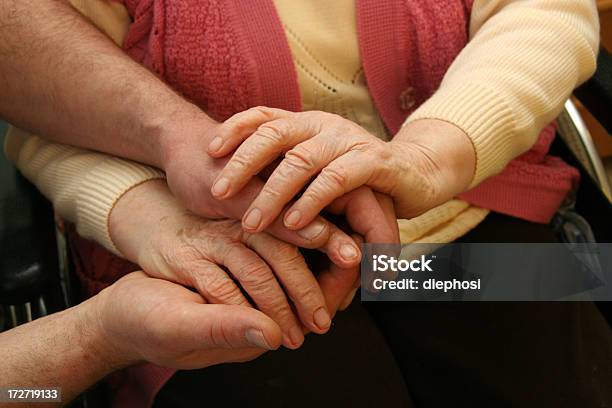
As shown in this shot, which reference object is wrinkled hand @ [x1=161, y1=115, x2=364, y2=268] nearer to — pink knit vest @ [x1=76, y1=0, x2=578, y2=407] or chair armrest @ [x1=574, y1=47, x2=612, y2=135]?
pink knit vest @ [x1=76, y1=0, x2=578, y2=407]

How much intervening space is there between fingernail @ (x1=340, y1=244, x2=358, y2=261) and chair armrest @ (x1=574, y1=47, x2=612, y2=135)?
1.32 feet

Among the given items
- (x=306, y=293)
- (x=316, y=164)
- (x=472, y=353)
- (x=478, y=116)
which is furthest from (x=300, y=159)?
(x=472, y=353)

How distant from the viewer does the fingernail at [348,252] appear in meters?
0.54

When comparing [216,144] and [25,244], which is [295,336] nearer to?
[216,144]

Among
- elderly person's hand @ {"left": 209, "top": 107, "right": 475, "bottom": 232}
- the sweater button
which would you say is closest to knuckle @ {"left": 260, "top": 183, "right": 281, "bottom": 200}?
elderly person's hand @ {"left": 209, "top": 107, "right": 475, "bottom": 232}

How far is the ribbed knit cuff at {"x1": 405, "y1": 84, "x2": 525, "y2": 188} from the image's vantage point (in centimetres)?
65

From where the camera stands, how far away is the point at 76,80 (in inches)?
26.7

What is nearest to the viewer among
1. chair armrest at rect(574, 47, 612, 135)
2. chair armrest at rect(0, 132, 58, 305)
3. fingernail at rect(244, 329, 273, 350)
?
fingernail at rect(244, 329, 273, 350)

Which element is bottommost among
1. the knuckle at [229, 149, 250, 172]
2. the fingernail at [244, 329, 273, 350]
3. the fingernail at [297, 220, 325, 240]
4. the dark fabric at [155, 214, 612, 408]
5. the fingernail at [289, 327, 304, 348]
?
the dark fabric at [155, 214, 612, 408]

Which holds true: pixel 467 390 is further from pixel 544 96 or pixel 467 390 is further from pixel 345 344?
pixel 544 96

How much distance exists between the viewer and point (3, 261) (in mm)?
599

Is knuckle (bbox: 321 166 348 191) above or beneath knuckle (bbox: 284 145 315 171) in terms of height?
beneath

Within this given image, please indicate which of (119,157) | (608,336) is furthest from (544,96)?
(119,157)

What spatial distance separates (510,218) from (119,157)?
0.49 meters
